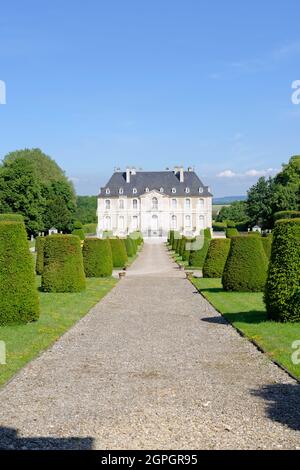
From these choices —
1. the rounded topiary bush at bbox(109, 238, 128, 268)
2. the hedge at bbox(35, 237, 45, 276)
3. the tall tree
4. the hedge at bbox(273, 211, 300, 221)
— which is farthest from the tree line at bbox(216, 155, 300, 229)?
the hedge at bbox(35, 237, 45, 276)

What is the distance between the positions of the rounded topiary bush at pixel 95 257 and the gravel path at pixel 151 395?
37.0 feet

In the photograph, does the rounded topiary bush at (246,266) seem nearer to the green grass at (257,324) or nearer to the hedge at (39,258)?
the green grass at (257,324)

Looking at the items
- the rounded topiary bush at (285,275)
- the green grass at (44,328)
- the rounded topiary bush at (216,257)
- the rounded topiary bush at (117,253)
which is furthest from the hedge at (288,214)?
the rounded topiary bush at (285,275)

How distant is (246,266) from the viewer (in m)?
15.7

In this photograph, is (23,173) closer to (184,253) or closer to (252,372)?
(184,253)

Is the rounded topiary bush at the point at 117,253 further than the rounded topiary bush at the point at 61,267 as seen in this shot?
Yes

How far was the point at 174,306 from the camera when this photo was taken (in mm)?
13305

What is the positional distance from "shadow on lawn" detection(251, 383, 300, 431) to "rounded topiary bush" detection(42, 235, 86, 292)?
10337mm

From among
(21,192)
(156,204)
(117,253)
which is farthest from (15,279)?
(156,204)

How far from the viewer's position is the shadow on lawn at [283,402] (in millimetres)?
5004

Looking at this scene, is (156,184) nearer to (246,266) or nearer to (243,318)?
(246,266)

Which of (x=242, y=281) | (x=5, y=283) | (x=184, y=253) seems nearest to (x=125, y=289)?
(x=242, y=281)

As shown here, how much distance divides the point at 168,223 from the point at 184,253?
49.1m

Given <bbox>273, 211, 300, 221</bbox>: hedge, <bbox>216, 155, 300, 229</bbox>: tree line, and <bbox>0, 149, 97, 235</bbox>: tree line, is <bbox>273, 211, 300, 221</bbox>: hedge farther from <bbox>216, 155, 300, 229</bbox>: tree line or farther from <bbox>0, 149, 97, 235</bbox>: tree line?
<bbox>0, 149, 97, 235</bbox>: tree line
